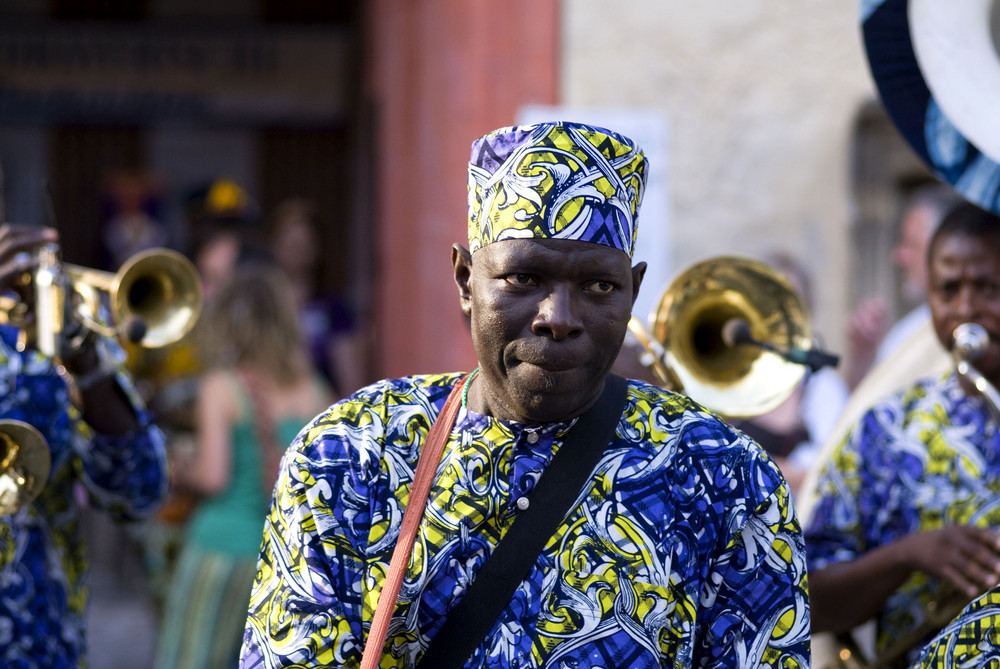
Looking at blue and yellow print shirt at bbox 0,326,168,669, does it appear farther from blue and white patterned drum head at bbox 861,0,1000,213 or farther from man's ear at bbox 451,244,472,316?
blue and white patterned drum head at bbox 861,0,1000,213

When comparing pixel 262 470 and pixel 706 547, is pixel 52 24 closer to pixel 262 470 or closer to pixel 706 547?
pixel 262 470

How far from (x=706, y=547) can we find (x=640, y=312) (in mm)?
3675

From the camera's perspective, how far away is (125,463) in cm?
347

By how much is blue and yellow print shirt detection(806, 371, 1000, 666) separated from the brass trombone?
169 cm

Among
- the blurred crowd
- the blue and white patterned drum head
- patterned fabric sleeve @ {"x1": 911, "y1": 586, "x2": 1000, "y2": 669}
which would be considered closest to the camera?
patterned fabric sleeve @ {"x1": 911, "y1": 586, "x2": 1000, "y2": 669}

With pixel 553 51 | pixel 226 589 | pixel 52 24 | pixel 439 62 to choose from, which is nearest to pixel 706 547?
pixel 226 589

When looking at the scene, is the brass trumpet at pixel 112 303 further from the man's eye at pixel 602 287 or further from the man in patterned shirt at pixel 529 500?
the man's eye at pixel 602 287

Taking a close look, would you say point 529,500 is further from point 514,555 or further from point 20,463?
point 20,463

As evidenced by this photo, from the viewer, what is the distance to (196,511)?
565 centimetres

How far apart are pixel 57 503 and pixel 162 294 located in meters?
0.72

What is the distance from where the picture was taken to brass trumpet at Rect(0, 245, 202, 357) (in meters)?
3.31

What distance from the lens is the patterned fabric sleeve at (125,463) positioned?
344cm

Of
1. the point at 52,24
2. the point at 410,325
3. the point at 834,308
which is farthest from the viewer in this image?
the point at 52,24

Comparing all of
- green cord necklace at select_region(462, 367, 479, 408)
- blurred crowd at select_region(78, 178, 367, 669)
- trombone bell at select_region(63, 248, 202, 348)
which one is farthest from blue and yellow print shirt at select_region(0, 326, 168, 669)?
green cord necklace at select_region(462, 367, 479, 408)
